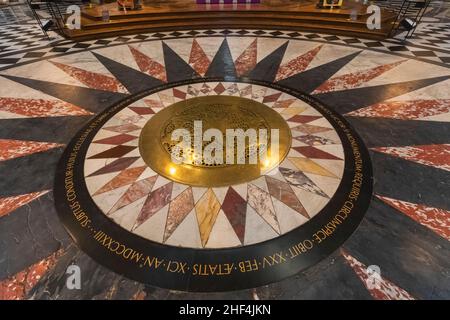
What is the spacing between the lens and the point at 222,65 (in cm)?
413

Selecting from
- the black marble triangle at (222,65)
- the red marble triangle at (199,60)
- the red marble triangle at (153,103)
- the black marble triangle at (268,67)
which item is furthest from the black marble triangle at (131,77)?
the black marble triangle at (268,67)

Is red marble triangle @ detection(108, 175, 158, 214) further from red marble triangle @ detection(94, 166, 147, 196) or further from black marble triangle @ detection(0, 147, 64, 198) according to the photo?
black marble triangle @ detection(0, 147, 64, 198)

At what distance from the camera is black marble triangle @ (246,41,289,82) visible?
3.74m

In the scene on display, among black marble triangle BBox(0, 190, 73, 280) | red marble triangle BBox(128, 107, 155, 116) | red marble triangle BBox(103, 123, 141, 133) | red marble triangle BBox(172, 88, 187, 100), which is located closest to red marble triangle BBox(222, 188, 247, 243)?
black marble triangle BBox(0, 190, 73, 280)

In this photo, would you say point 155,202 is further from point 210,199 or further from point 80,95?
point 80,95

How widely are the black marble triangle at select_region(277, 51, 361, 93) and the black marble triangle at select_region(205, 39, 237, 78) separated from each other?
2.72ft

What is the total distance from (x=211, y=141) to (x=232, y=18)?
193 inches

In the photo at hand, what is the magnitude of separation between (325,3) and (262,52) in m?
2.73

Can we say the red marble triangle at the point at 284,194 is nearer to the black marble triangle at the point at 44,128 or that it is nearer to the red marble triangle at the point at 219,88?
the red marble triangle at the point at 219,88

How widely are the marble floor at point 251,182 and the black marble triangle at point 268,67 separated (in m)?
0.03

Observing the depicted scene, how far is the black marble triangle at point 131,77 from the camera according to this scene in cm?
353

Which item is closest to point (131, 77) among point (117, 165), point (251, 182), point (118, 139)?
point (118, 139)
